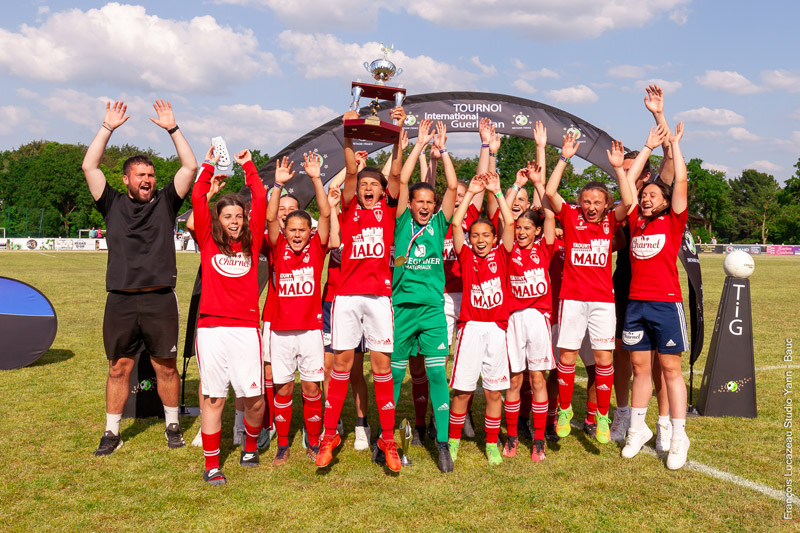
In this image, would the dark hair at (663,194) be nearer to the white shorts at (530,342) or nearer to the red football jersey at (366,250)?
the white shorts at (530,342)

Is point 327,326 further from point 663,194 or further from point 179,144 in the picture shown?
point 663,194

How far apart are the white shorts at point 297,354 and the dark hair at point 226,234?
28.2 inches

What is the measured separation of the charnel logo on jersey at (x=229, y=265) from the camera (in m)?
4.20

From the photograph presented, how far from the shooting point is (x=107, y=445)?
466 cm

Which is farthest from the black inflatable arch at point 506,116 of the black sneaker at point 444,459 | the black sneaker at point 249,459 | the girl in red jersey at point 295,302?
the black sneaker at point 249,459

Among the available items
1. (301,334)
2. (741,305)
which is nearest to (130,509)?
(301,334)

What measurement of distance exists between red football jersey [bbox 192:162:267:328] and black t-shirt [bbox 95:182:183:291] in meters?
0.63

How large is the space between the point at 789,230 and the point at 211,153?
8357cm

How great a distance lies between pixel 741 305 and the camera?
18.6 feet

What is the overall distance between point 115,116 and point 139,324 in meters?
1.73

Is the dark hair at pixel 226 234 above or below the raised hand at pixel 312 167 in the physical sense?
below

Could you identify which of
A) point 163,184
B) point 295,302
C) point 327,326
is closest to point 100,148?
point 295,302

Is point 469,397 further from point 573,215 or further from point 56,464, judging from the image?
point 56,464

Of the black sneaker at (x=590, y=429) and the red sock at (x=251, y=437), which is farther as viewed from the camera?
the black sneaker at (x=590, y=429)
